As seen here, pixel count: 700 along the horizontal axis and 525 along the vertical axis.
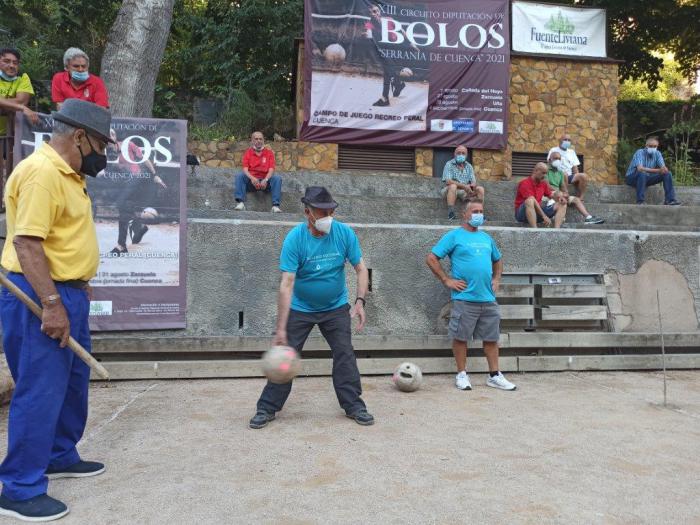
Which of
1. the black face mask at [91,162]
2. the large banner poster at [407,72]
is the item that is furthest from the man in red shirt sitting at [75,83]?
the large banner poster at [407,72]

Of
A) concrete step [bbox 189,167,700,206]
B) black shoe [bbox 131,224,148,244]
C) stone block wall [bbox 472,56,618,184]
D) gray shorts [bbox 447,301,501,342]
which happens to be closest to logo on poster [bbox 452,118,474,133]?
stone block wall [bbox 472,56,618,184]

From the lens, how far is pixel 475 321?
231 inches

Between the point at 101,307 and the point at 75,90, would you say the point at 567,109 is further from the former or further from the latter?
the point at 101,307

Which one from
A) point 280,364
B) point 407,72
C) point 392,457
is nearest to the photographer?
point 392,457

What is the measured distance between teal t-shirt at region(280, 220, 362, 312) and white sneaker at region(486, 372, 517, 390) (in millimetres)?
2015

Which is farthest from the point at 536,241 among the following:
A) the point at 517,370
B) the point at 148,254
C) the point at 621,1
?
the point at 621,1

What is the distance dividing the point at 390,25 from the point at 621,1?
24.0 ft

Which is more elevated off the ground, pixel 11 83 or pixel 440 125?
pixel 440 125

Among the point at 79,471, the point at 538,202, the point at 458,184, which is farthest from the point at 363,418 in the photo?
the point at 458,184

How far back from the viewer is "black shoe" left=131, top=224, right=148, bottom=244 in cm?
579

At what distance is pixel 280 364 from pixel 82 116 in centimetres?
209

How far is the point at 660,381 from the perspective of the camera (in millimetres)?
6223

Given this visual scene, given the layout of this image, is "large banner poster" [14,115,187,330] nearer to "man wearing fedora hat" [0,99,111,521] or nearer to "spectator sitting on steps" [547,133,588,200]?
"man wearing fedora hat" [0,99,111,521]

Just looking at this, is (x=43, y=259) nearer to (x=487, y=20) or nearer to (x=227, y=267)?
(x=227, y=267)
